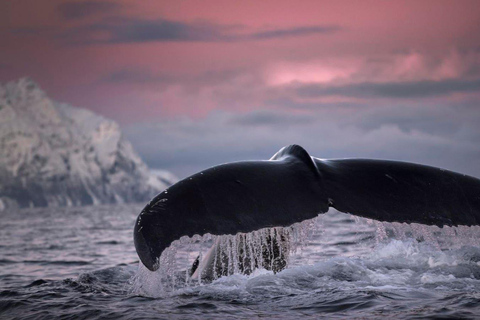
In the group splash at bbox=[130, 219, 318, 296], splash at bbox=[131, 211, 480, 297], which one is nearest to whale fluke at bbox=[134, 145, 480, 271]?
splash at bbox=[131, 211, 480, 297]

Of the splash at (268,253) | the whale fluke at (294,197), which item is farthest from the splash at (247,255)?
the whale fluke at (294,197)

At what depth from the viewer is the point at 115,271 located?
839 cm

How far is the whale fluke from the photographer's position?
13.1 ft

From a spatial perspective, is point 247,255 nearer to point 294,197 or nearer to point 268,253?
point 268,253

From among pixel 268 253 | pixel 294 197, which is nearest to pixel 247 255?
pixel 268 253

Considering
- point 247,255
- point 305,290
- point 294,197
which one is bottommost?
point 305,290

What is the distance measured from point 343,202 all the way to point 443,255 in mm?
3244

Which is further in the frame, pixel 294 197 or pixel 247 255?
pixel 247 255

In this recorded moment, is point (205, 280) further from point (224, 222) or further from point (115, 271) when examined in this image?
point (115, 271)

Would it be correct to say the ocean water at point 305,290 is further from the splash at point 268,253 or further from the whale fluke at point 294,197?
the whale fluke at point 294,197

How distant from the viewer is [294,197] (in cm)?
429

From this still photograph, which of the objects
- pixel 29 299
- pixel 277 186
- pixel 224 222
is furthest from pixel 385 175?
pixel 29 299

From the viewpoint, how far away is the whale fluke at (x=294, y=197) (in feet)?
13.1

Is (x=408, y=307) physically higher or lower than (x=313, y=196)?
lower
